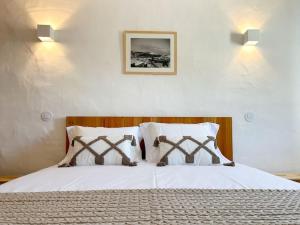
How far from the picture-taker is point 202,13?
2598 millimetres

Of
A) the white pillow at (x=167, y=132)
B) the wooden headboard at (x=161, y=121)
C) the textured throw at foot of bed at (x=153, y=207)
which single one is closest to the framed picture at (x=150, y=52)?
the wooden headboard at (x=161, y=121)

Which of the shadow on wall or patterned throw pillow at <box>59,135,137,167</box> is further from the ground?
the shadow on wall

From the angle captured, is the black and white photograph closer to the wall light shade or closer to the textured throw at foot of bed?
Result: the wall light shade

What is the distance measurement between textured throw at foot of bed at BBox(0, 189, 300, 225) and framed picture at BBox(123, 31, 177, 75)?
1.57 meters

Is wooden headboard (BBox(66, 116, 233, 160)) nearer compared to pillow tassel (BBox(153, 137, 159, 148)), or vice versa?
pillow tassel (BBox(153, 137, 159, 148))

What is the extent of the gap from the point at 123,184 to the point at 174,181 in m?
0.29

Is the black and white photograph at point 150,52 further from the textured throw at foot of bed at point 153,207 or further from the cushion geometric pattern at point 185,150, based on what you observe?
the textured throw at foot of bed at point 153,207

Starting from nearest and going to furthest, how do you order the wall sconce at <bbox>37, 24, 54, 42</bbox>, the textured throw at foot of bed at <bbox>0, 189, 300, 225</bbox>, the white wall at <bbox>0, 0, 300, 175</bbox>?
the textured throw at foot of bed at <bbox>0, 189, 300, 225</bbox>, the wall sconce at <bbox>37, 24, 54, 42</bbox>, the white wall at <bbox>0, 0, 300, 175</bbox>

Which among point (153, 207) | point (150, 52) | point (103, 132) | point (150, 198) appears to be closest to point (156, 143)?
point (103, 132)

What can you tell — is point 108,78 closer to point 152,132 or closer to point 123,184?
point 152,132

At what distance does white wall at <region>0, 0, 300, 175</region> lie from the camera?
2506 mm

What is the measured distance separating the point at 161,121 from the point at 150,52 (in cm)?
70

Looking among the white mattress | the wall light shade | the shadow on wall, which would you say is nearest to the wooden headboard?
the shadow on wall

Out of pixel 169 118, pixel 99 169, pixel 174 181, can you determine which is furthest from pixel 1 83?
pixel 174 181
